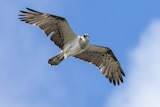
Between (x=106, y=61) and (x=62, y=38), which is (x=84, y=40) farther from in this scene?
(x=106, y=61)

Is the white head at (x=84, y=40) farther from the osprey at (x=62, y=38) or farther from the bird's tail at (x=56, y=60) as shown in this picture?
the bird's tail at (x=56, y=60)

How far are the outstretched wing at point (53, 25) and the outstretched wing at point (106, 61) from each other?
1.48 metres

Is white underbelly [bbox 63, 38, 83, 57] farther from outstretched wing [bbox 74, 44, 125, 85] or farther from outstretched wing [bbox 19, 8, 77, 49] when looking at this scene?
outstretched wing [bbox 74, 44, 125, 85]

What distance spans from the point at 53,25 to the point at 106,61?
12.0 ft

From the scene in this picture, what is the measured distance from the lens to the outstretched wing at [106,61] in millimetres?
33219

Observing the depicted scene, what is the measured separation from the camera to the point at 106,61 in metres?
33.9

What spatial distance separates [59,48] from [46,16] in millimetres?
1616

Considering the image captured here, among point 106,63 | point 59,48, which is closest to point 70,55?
point 59,48

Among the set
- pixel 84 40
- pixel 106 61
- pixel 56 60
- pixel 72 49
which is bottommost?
pixel 56 60

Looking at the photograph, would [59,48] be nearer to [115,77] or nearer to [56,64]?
[56,64]

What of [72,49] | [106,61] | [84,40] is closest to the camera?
[84,40]

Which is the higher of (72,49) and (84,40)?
(84,40)

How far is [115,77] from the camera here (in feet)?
111

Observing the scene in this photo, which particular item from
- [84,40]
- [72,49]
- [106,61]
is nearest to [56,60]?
[72,49]
